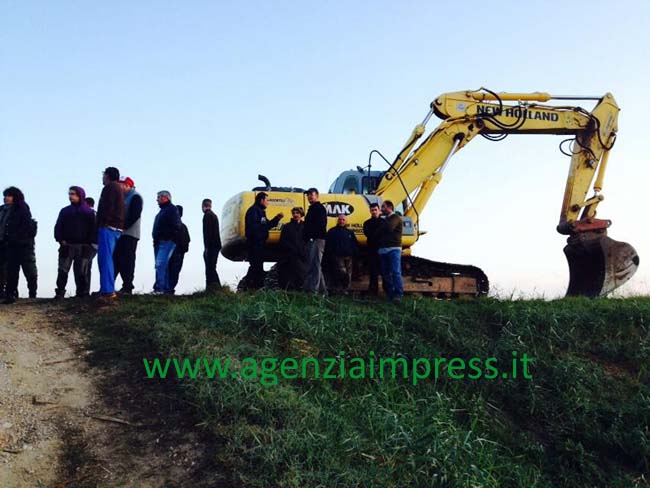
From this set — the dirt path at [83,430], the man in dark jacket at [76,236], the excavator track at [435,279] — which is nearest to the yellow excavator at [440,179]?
the excavator track at [435,279]

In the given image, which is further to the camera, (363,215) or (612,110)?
(612,110)

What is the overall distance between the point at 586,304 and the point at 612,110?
22.0ft

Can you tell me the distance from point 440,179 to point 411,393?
25.5 feet

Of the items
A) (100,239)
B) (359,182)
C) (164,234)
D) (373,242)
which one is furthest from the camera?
(359,182)

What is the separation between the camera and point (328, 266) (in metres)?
12.8

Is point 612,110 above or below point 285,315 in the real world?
Result: above

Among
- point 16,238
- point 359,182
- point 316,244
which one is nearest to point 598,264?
point 359,182

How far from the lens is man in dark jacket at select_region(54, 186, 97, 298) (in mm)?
11422

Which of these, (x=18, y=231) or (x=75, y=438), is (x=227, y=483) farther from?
(x=18, y=231)

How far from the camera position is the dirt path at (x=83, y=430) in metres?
5.82

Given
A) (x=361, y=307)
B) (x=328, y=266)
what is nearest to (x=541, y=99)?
(x=328, y=266)

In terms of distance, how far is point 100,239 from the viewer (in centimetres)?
1042

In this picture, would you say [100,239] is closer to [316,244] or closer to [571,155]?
[316,244]

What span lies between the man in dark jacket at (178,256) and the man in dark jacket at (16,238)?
A: 2.25 m
